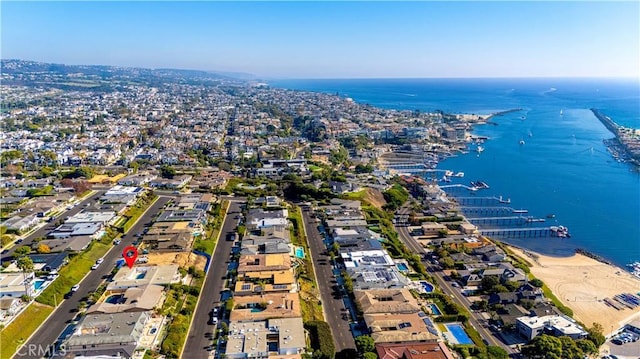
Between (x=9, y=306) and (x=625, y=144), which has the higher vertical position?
(x=625, y=144)

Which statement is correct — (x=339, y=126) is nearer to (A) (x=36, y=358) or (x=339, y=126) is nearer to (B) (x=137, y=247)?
(B) (x=137, y=247)

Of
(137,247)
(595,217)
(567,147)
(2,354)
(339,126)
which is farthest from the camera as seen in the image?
(339,126)

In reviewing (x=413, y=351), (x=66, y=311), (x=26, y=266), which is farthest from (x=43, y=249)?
(x=413, y=351)

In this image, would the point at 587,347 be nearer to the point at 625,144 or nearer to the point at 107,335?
the point at 107,335

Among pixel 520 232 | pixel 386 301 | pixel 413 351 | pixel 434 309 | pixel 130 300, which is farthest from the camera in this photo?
pixel 520 232

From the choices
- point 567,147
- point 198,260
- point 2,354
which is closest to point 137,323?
point 2,354
